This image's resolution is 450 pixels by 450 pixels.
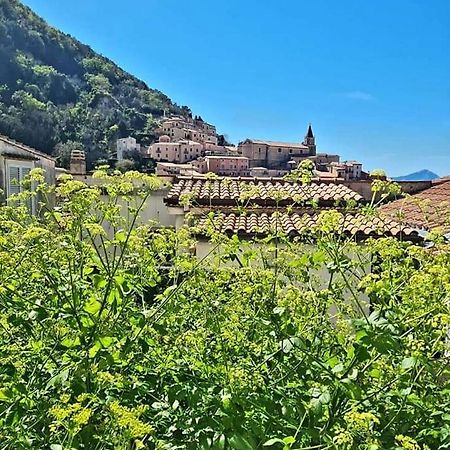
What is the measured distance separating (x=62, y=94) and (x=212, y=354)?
280 feet

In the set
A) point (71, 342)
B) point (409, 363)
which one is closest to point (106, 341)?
point (71, 342)

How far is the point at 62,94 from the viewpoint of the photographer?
269ft

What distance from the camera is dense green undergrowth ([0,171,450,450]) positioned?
2.16m

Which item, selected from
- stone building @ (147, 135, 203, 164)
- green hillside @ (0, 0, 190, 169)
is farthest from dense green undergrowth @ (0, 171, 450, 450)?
stone building @ (147, 135, 203, 164)

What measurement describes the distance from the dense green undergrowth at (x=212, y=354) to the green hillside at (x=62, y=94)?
57137mm

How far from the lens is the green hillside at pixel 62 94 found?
205ft

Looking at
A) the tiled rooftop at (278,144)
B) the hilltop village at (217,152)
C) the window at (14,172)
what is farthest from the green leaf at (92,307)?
the tiled rooftop at (278,144)

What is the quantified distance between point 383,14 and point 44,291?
835 centimetres

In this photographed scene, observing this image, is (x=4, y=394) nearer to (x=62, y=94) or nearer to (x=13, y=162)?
(x=13, y=162)

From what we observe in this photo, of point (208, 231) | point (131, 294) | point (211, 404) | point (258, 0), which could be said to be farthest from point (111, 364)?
point (258, 0)

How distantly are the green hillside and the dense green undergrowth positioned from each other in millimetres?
57137

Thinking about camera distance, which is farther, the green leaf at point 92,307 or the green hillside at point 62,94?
the green hillside at point 62,94

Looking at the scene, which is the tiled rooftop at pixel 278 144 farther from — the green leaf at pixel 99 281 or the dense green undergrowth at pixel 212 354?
the green leaf at pixel 99 281

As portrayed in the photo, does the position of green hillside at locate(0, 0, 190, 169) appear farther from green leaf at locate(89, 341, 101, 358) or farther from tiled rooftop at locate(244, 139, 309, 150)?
green leaf at locate(89, 341, 101, 358)
